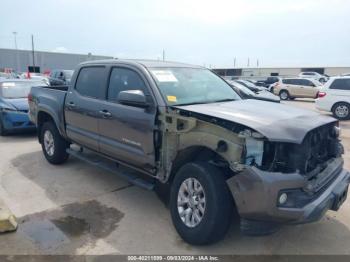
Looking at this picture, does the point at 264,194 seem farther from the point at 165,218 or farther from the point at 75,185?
the point at 75,185

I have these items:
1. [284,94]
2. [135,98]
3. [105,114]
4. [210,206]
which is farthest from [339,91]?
[210,206]

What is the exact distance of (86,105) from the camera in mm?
5129

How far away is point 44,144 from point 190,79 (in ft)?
11.3

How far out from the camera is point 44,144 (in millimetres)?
6555

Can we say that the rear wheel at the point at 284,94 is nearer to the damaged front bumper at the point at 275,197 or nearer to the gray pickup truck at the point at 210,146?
the gray pickup truck at the point at 210,146

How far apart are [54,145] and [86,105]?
4.91ft

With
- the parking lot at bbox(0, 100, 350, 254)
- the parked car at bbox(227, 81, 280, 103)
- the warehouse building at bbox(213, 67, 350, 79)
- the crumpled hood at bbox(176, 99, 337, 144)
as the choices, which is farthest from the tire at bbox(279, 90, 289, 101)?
the warehouse building at bbox(213, 67, 350, 79)

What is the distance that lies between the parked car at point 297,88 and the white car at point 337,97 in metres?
10.2

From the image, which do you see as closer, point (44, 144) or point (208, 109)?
point (208, 109)

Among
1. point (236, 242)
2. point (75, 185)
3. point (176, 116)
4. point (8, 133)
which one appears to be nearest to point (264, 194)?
point (236, 242)

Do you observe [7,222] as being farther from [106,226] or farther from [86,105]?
[86,105]

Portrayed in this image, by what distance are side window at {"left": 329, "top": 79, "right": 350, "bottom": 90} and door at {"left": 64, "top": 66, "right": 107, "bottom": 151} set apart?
11.3 m

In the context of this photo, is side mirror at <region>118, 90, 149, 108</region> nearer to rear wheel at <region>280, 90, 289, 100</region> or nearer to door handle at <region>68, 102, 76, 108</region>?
door handle at <region>68, 102, 76, 108</region>

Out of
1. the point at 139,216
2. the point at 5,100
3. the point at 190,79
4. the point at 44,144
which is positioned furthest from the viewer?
the point at 5,100
